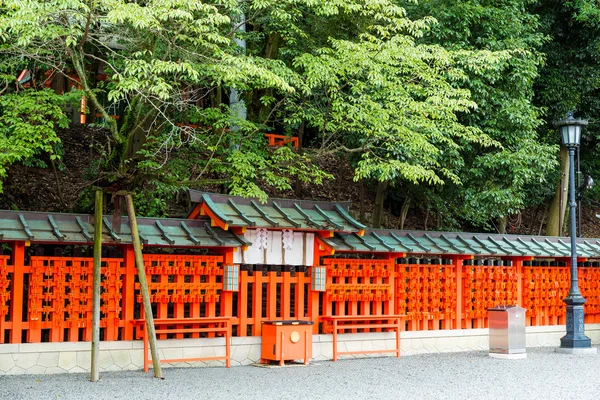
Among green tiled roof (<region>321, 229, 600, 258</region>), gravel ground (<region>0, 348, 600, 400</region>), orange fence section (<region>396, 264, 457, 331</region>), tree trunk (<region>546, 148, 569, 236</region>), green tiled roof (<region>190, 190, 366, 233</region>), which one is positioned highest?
tree trunk (<region>546, 148, 569, 236</region>)

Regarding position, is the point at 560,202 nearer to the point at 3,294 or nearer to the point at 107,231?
the point at 107,231

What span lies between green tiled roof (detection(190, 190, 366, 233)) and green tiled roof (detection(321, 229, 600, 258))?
14.4 inches

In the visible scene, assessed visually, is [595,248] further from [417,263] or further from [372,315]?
[372,315]

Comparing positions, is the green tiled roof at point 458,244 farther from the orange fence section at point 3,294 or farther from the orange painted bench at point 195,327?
the orange fence section at point 3,294

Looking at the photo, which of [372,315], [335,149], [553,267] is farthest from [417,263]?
[553,267]

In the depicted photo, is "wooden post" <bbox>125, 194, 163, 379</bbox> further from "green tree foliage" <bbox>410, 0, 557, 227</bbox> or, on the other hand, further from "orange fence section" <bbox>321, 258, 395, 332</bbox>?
"green tree foliage" <bbox>410, 0, 557, 227</bbox>

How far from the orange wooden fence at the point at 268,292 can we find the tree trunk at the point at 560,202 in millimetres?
3617

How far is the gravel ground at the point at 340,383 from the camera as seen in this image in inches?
375

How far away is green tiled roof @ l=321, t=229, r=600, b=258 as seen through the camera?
46.2 feet

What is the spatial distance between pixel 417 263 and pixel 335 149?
9.77 feet

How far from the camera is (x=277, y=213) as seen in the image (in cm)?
1334

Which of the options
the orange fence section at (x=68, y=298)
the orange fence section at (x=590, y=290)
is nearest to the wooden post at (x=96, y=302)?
the orange fence section at (x=68, y=298)

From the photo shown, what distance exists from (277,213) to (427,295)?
3.93 metres

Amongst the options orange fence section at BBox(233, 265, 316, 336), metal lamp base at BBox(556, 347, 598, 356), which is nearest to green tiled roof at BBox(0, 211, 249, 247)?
orange fence section at BBox(233, 265, 316, 336)
